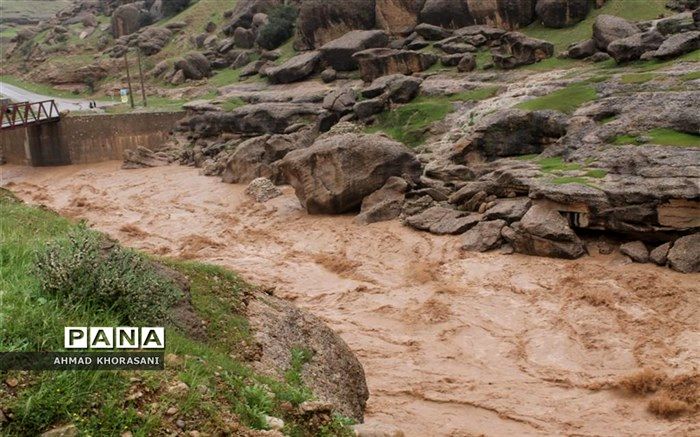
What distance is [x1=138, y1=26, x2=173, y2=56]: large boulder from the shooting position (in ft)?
204

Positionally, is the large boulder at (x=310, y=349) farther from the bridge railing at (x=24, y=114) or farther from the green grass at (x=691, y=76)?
the bridge railing at (x=24, y=114)

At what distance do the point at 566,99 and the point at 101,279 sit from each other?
73.7 feet

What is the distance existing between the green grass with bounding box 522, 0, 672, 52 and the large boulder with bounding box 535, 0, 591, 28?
373mm

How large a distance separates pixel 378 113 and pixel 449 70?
5.99 metres

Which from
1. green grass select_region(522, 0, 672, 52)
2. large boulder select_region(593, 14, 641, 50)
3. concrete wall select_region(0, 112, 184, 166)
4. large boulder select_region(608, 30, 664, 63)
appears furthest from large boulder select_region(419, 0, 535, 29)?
concrete wall select_region(0, 112, 184, 166)

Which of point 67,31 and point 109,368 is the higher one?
point 67,31

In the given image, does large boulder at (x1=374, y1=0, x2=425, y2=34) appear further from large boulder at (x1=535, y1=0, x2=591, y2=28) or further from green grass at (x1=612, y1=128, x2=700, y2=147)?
green grass at (x1=612, y1=128, x2=700, y2=147)

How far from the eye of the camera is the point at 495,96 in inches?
1212

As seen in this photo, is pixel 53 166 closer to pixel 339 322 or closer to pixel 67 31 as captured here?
pixel 339 322

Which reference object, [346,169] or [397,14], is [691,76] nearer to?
[346,169]

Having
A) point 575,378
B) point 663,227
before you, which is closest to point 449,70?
point 663,227

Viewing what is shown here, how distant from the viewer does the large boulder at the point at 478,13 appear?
40281 mm

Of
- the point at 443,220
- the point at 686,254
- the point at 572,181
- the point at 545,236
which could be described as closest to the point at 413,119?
the point at 443,220

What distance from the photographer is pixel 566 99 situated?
25438 millimetres
